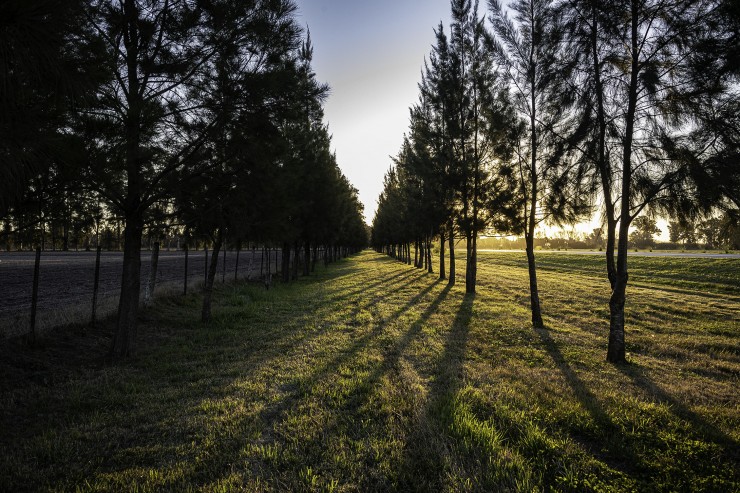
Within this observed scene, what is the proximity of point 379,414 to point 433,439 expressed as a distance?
90 cm

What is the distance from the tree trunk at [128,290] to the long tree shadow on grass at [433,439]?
5.74m

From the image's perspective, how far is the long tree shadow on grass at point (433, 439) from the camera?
9.67 feet

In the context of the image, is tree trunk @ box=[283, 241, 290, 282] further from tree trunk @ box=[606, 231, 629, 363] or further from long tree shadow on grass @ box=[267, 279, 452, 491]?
tree trunk @ box=[606, 231, 629, 363]

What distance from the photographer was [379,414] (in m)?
4.22

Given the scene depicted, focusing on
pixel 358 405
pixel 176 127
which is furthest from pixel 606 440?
pixel 176 127

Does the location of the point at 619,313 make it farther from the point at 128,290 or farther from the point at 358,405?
the point at 128,290

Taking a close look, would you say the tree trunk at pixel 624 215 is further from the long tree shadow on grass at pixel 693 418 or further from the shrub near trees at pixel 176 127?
the shrub near trees at pixel 176 127

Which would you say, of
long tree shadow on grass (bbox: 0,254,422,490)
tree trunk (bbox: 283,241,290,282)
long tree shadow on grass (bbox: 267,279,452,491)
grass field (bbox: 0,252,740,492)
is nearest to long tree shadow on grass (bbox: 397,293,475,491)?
grass field (bbox: 0,252,740,492)

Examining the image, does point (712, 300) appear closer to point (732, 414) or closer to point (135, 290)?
point (732, 414)

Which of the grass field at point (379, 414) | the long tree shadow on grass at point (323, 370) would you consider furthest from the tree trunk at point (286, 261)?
the grass field at point (379, 414)

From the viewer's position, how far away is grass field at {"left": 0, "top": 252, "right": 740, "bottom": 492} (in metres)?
2.99

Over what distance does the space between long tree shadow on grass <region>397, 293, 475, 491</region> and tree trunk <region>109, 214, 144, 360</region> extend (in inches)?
226

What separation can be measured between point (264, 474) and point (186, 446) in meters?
1.05

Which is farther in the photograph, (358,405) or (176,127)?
(176,127)
